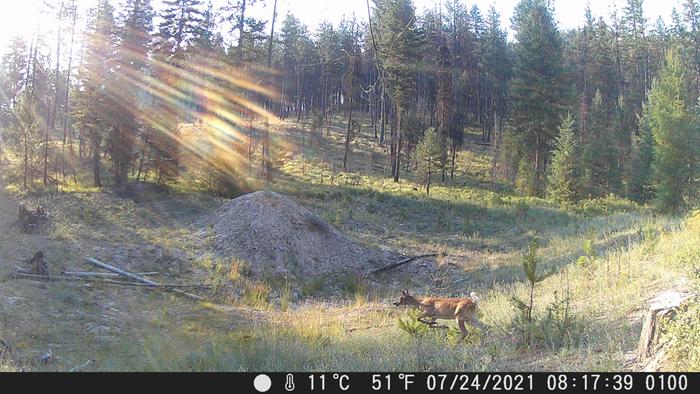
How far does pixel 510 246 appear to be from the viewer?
20781 millimetres

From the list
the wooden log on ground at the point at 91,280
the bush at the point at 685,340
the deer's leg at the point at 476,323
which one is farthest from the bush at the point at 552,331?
the wooden log on ground at the point at 91,280

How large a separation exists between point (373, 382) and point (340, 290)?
11.3 m

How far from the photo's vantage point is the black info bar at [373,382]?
436 cm

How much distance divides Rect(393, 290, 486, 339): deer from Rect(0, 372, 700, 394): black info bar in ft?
7.66

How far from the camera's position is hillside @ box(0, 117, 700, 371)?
6590 mm

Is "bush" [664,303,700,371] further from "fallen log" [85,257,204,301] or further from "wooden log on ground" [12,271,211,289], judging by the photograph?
"wooden log on ground" [12,271,211,289]

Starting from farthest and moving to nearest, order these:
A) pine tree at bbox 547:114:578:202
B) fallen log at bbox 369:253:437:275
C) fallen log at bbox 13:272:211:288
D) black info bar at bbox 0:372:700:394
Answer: pine tree at bbox 547:114:578:202 < fallen log at bbox 369:253:437:275 < fallen log at bbox 13:272:211:288 < black info bar at bbox 0:372:700:394

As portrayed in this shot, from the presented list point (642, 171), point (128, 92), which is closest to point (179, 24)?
point (128, 92)

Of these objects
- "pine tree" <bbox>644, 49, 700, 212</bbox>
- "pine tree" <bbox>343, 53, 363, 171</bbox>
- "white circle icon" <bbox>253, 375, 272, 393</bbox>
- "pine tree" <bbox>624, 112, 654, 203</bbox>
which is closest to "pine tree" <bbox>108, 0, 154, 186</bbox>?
"pine tree" <bbox>343, 53, 363, 171</bbox>

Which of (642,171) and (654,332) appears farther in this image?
(642,171)

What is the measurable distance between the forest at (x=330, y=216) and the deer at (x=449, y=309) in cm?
19

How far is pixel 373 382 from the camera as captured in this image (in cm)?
481
